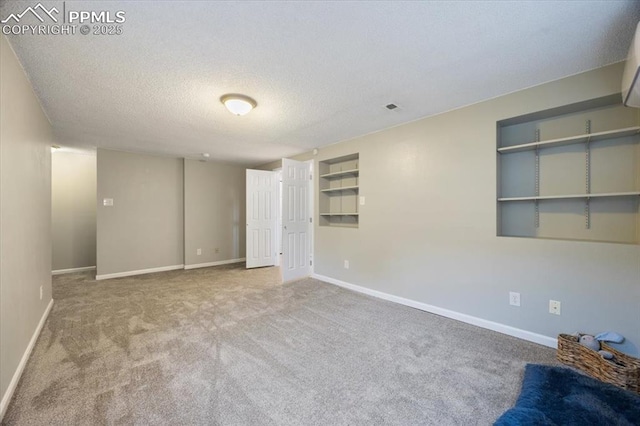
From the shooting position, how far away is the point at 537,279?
2.39 meters

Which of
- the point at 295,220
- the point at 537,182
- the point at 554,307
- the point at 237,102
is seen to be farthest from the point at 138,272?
the point at 537,182

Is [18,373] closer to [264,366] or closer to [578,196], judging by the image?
[264,366]

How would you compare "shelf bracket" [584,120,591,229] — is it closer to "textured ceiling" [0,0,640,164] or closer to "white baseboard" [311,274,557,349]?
"textured ceiling" [0,0,640,164]

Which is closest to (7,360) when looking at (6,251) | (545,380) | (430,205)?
(6,251)

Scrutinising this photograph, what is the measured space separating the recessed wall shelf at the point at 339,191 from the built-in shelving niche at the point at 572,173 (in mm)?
2050

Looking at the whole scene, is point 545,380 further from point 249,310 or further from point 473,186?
point 249,310

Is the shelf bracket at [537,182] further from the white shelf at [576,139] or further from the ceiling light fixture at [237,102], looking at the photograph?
the ceiling light fixture at [237,102]

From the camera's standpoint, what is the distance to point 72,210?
5289mm

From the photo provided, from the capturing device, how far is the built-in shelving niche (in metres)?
A: 2.14

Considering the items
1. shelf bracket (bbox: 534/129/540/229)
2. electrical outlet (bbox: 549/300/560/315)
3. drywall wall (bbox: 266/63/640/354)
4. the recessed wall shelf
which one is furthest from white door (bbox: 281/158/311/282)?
electrical outlet (bbox: 549/300/560/315)

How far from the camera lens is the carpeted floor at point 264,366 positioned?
154cm

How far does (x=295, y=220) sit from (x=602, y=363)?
377cm

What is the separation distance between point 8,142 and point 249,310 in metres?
2.47

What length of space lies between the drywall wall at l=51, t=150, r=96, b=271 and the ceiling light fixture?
4.65 m
